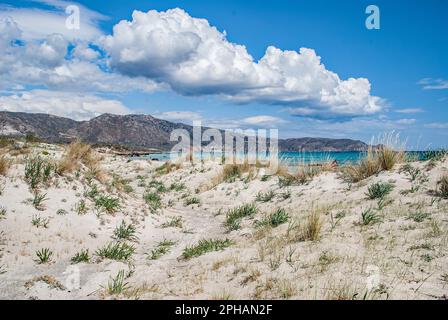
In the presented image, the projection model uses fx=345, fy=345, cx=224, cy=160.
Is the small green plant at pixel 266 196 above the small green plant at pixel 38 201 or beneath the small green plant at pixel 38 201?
beneath

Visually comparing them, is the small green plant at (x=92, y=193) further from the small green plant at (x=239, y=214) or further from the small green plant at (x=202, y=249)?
the small green plant at (x=202, y=249)

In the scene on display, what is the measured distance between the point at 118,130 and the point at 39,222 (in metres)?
168

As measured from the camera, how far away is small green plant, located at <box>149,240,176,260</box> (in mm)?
6384

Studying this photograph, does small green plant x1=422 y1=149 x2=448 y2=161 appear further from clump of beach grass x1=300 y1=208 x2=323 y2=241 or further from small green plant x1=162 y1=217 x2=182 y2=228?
small green plant x1=162 y1=217 x2=182 y2=228

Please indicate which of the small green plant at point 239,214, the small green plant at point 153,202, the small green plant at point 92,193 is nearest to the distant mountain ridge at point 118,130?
the small green plant at point 153,202

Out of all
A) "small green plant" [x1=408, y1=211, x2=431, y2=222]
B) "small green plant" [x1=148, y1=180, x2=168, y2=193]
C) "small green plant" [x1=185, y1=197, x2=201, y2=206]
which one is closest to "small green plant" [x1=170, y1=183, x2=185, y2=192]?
"small green plant" [x1=148, y1=180, x2=168, y2=193]

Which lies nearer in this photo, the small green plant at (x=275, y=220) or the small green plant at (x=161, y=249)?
the small green plant at (x=161, y=249)

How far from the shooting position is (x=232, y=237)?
25.0ft

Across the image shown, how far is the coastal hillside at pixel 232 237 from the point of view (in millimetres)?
4387

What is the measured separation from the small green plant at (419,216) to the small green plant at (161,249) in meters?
4.73

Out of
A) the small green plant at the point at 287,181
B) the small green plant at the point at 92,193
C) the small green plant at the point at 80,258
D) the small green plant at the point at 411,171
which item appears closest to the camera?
the small green plant at the point at 80,258

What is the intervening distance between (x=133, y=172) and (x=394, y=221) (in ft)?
64.4

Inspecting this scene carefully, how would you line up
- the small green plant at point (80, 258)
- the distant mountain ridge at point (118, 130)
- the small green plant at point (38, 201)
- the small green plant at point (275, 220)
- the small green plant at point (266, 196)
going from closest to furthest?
the small green plant at point (80, 258) → the small green plant at point (38, 201) → the small green plant at point (275, 220) → the small green plant at point (266, 196) → the distant mountain ridge at point (118, 130)
